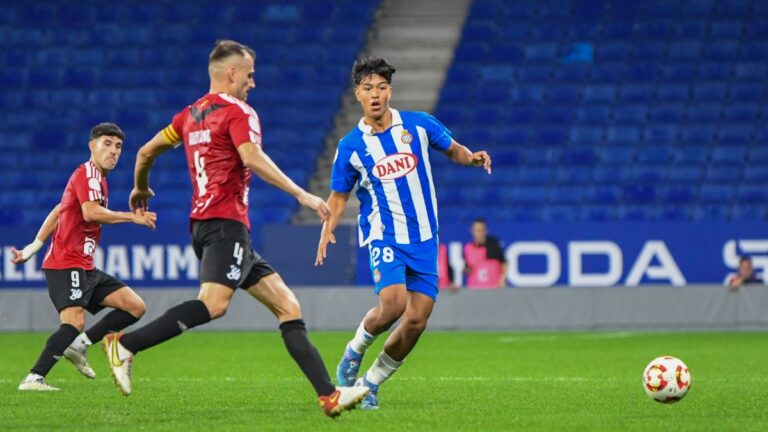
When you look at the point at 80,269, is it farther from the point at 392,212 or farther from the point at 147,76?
the point at 147,76

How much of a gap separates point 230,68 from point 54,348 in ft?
11.0

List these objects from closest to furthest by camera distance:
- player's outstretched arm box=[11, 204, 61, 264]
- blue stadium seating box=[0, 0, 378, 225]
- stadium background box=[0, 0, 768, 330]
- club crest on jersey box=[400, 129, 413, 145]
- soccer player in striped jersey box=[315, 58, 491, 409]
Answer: soccer player in striped jersey box=[315, 58, 491, 409] < club crest on jersey box=[400, 129, 413, 145] < player's outstretched arm box=[11, 204, 61, 264] < stadium background box=[0, 0, 768, 330] < blue stadium seating box=[0, 0, 378, 225]

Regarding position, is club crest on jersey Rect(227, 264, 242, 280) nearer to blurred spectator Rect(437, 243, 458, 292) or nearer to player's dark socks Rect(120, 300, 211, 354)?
player's dark socks Rect(120, 300, 211, 354)

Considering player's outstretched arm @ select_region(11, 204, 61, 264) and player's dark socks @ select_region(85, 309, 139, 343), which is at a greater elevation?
player's outstretched arm @ select_region(11, 204, 61, 264)

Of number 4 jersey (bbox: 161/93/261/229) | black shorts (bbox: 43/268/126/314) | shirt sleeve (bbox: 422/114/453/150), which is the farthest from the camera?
black shorts (bbox: 43/268/126/314)

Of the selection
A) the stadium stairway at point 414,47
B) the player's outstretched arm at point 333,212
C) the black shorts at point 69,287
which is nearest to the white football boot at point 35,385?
the black shorts at point 69,287

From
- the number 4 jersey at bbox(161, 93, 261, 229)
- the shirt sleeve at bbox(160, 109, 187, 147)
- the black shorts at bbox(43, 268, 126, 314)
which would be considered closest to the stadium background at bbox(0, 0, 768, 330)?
the black shorts at bbox(43, 268, 126, 314)

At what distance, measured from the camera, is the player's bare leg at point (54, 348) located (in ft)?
31.0

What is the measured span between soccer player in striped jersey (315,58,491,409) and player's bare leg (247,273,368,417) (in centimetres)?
102

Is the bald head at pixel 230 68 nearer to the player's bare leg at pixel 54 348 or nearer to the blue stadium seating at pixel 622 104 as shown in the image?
the player's bare leg at pixel 54 348

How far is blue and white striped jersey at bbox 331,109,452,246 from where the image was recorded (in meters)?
8.15

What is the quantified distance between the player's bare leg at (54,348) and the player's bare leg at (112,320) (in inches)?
13.6

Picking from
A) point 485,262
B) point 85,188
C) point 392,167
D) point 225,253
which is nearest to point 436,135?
point 392,167

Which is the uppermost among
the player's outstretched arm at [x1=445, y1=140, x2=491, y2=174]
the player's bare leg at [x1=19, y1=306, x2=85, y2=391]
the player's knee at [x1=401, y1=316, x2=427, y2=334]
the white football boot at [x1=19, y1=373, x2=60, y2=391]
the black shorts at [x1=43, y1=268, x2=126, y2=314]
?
the player's outstretched arm at [x1=445, y1=140, x2=491, y2=174]
